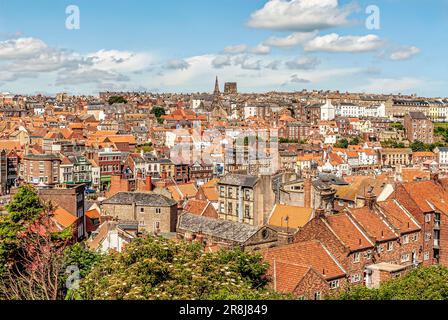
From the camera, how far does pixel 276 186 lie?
90.5ft

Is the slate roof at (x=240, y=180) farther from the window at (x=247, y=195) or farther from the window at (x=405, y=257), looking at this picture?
the window at (x=405, y=257)

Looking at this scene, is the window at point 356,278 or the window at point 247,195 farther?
the window at point 247,195

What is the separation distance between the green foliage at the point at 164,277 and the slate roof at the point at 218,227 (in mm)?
6892

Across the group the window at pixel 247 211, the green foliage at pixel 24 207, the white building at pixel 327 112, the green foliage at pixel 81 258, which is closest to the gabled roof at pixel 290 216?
the window at pixel 247 211

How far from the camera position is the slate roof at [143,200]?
2634 cm

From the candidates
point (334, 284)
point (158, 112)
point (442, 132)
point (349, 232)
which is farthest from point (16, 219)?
point (158, 112)

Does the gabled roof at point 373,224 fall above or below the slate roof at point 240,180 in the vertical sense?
below

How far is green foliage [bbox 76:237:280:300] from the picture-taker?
33.6ft

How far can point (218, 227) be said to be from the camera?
2239 centimetres

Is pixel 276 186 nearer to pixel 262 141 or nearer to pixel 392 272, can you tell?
pixel 392 272

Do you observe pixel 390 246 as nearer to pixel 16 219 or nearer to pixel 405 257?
pixel 405 257

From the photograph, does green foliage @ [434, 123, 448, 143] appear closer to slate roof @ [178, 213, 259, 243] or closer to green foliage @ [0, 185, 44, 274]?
slate roof @ [178, 213, 259, 243]
